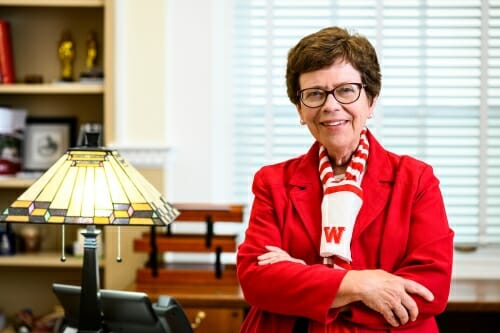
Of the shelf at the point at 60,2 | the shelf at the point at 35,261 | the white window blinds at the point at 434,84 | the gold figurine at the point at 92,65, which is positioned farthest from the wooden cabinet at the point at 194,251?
the shelf at the point at 60,2

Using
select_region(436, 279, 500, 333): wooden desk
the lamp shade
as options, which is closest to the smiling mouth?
the lamp shade

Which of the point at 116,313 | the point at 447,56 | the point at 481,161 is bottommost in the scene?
the point at 116,313

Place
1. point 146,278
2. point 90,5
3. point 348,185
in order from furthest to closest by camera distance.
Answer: point 90,5
point 146,278
point 348,185

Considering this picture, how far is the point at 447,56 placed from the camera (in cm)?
372

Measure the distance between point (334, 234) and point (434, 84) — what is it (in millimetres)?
2106

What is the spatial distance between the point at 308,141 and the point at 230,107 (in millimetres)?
395

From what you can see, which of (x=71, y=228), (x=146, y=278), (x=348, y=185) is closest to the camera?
(x=348, y=185)

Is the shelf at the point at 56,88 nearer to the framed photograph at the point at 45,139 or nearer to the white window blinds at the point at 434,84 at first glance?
the framed photograph at the point at 45,139

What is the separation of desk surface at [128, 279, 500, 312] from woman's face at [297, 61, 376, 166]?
1258mm

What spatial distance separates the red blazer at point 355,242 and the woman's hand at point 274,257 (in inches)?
0.5

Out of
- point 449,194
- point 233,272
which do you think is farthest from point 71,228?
point 449,194

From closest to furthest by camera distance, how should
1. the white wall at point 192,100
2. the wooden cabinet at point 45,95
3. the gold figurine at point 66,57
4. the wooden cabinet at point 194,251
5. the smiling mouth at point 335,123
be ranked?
the smiling mouth at point 335,123 < the wooden cabinet at point 194,251 < the white wall at point 192,100 < the gold figurine at point 66,57 < the wooden cabinet at point 45,95

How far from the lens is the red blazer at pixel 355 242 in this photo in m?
1.78

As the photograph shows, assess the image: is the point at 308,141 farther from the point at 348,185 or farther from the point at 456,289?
the point at 348,185
